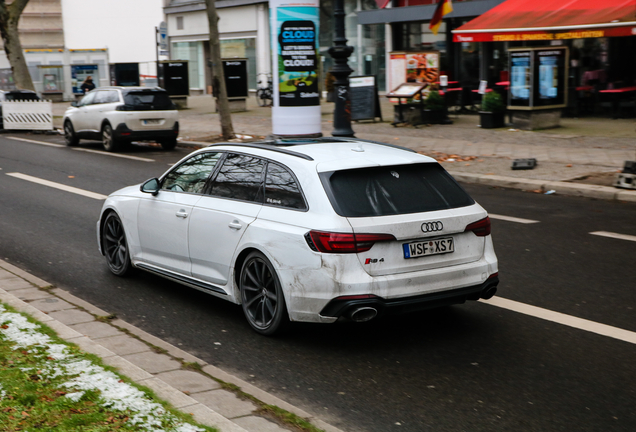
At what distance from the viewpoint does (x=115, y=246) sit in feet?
25.7

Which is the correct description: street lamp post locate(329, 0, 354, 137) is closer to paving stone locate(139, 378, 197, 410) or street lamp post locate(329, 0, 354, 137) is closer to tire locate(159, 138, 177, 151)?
tire locate(159, 138, 177, 151)

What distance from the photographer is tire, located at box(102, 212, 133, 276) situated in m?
7.63

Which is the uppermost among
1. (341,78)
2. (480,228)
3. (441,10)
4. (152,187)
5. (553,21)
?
(441,10)

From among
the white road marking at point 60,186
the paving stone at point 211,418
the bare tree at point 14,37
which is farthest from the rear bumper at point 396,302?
the bare tree at point 14,37

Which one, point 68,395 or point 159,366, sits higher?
point 68,395

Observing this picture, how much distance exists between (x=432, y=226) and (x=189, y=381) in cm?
197

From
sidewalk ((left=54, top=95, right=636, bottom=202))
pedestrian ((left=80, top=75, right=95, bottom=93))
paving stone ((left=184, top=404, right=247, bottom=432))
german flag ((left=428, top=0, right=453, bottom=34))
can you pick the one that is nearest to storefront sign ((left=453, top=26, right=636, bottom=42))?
german flag ((left=428, top=0, right=453, bottom=34))

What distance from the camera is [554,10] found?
69.8 feet

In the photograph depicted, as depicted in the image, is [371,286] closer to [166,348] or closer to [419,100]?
[166,348]

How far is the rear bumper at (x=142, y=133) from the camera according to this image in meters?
19.7

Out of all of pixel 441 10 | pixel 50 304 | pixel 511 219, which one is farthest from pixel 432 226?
pixel 441 10

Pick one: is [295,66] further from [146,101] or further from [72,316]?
[72,316]

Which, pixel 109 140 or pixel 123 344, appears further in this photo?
pixel 109 140

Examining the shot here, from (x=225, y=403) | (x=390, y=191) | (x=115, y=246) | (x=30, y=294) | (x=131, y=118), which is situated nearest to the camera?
(x=225, y=403)
